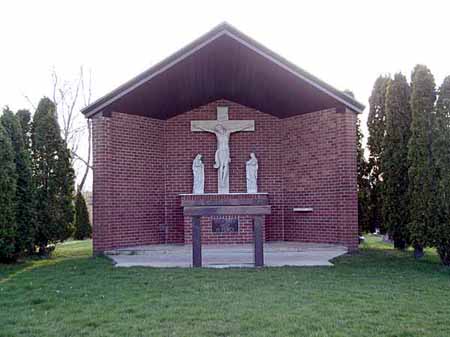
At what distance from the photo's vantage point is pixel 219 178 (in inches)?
456

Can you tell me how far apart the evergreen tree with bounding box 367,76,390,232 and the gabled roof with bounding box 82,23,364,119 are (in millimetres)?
1150

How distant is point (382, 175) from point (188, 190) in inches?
176

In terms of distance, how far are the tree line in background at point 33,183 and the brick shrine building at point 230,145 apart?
30.7 inches

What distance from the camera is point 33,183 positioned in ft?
32.9

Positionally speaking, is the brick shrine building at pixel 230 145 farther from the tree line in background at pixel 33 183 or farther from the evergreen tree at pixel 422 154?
the evergreen tree at pixel 422 154

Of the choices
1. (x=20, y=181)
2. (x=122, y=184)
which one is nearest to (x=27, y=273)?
(x=20, y=181)

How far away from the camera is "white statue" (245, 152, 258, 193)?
11.6 m

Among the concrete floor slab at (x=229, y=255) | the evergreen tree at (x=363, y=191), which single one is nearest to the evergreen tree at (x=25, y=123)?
the concrete floor slab at (x=229, y=255)

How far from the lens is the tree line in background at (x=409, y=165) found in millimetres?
8406

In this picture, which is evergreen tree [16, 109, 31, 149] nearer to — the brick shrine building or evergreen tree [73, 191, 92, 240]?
the brick shrine building

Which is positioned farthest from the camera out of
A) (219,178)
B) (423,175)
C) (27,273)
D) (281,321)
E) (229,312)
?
(219,178)

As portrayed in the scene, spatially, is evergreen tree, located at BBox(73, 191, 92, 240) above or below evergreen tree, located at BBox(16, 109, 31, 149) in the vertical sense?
below

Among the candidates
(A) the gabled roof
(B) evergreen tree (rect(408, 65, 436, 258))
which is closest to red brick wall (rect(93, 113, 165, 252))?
(A) the gabled roof

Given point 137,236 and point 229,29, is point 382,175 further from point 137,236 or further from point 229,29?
point 137,236
